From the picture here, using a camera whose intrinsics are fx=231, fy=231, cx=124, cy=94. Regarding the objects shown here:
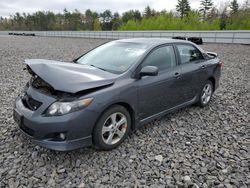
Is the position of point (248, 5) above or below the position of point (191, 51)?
above

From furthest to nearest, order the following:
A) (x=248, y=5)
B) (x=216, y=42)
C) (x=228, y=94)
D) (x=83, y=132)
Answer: (x=248, y=5) → (x=216, y=42) → (x=228, y=94) → (x=83, y=132)

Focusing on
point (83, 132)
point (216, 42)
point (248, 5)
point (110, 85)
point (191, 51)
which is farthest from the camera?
point (248, 5)

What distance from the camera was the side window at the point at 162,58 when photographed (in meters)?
3.60

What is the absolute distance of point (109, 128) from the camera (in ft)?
10.2

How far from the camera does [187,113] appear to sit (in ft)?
15.0

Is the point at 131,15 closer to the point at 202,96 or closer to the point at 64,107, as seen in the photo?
the point at 202,96

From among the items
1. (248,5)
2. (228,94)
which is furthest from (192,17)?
(228,94)

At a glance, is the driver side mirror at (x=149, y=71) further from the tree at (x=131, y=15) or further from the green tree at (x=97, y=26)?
the green tree at (x=97, y=26)

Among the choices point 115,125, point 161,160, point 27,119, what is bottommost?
point 161,160

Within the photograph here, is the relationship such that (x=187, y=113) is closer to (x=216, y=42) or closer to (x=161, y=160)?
(x=161, y=160)

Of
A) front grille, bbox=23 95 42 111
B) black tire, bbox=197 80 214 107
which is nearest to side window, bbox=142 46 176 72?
black tire, bbox=197 80 214 107

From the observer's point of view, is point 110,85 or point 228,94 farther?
point 228,94

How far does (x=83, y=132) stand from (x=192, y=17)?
114ft

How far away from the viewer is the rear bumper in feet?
8.73
